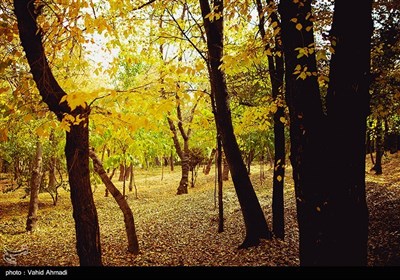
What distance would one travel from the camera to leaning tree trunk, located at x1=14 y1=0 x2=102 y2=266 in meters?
4.43

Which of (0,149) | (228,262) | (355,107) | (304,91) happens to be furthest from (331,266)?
(0,149)

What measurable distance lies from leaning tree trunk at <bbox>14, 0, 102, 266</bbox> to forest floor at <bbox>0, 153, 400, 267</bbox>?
11.8ft

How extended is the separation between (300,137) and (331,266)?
1593 millimetres

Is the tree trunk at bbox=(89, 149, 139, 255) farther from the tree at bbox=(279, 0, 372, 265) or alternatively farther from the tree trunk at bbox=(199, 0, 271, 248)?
the tree at bbox=(279, 0, 372, 265)

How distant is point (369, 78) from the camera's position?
12.2 feet

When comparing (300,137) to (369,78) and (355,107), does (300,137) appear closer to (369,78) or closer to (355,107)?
(355,107)

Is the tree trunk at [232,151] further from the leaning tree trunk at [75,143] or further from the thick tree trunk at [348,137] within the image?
the thick tree trunk at [348,137]

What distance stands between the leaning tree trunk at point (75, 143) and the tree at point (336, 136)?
3040 millimetres

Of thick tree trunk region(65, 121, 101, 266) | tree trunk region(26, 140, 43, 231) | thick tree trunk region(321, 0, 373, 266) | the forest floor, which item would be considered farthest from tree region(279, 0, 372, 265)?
tree trunk region(26, 140, 43, 231)

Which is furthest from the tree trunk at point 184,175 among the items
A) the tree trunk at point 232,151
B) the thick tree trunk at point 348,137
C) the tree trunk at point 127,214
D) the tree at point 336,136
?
the thick tree trunk at point 348,137

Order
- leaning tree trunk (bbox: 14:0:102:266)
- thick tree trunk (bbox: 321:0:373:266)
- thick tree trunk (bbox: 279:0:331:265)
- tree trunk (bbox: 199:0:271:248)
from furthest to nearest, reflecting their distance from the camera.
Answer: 1. tree trunk (bbox: 199:0:271:248)
2. leaning tree trunk (bbox: 14:0:102:266)
3. thick tree trunk (bbox: 279:0:331:265)
4. thick tree trunk (bbox: 321:0:373:266)

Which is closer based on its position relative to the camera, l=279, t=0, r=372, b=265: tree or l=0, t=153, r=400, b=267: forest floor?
l=279, t=0, r=372, b=265: tree

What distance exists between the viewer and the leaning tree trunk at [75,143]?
443 centimetres

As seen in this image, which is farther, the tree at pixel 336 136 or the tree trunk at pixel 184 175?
the tree trunk at pixel 184 175
